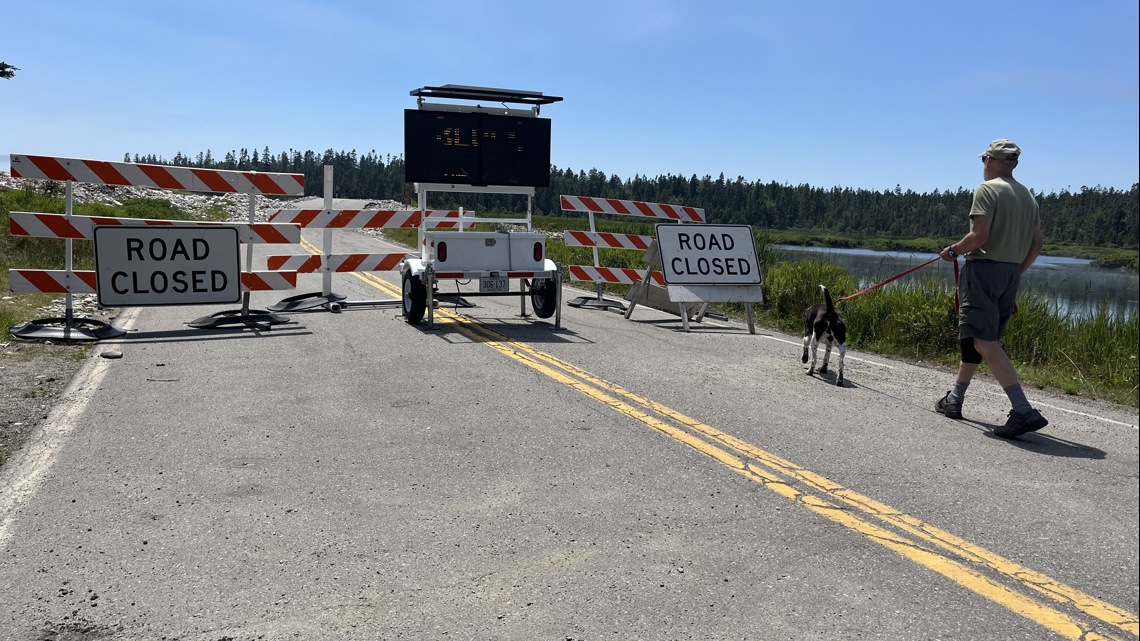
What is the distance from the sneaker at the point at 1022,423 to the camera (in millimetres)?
6195

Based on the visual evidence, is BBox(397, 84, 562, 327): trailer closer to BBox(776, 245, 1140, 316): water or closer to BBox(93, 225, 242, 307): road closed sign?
BBox(93, 225, 242, 307): road closed sign

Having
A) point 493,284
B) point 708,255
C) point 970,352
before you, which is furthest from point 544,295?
point 970,352

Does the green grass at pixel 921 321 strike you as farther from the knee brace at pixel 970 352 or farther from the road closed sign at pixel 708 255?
the road closed sign at pixel 708 255

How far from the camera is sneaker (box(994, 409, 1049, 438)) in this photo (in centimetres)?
620

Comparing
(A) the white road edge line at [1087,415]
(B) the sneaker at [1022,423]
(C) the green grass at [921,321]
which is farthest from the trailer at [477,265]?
(B) the sneaker at [1022,423]

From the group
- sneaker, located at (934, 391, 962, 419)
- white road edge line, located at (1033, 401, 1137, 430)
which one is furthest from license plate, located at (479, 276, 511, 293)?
white road edge line, located at (1033, 401, 1137, 430)

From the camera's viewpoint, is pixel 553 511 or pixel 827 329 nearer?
pixel 553 511

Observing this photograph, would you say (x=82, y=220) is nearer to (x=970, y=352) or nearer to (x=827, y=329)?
(x=827, y=329)

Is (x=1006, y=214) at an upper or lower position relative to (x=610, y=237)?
upper

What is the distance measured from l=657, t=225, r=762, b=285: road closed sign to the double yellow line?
536 centimetres

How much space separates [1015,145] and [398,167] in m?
170

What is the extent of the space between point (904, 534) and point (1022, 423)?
2.43 metres

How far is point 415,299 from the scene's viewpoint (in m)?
11.5

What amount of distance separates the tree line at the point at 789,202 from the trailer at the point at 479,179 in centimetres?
81
